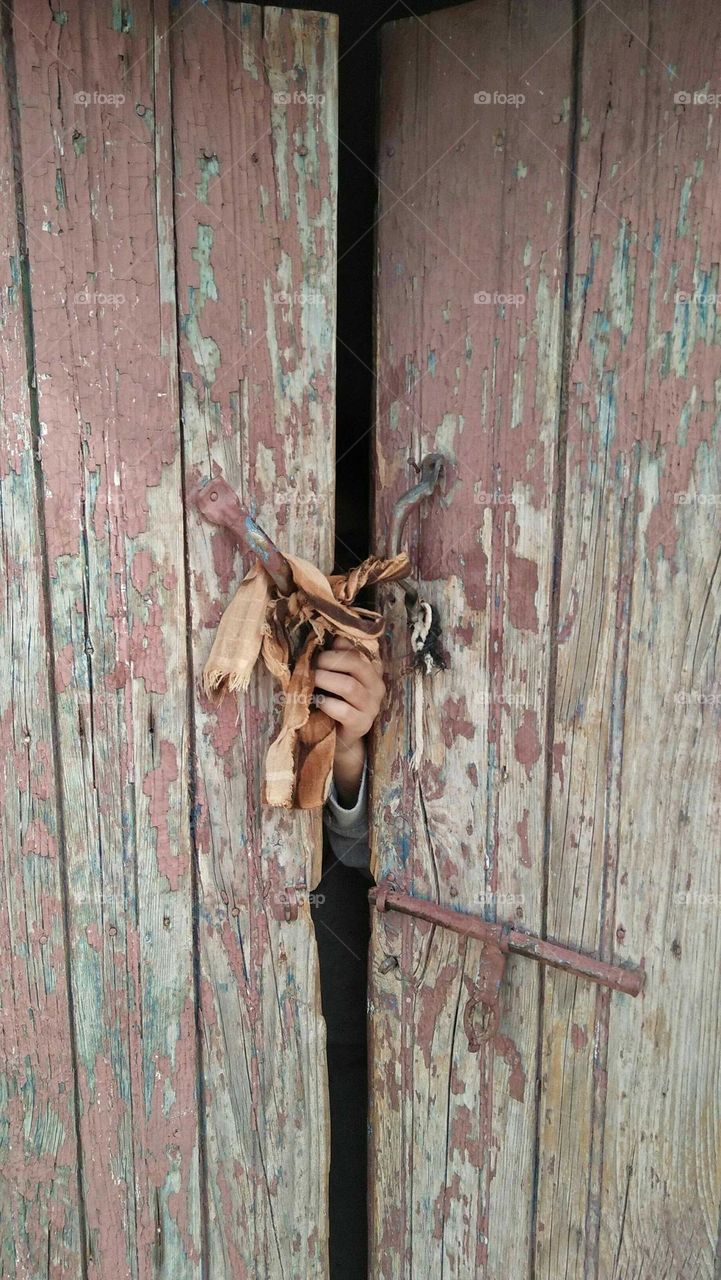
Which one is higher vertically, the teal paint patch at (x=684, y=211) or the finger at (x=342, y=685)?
the teal paint patch at (x=684, y=211)

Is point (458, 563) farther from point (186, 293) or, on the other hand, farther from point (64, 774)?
point (64, 774)

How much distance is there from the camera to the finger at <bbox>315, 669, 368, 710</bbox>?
1133 mm

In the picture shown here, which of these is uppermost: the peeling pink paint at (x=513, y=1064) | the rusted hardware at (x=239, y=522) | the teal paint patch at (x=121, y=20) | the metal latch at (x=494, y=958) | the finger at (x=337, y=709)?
the teal paint patch at (x=121, y=20)

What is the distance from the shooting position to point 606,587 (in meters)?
1.07

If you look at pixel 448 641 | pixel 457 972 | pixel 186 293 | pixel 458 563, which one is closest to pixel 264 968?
pixel 457 972

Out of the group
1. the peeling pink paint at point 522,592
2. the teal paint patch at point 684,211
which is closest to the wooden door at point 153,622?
the peeling pink paint at point 522,592

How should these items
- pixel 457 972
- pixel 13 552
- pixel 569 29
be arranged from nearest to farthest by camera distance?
pixel 569 29 < pixel 13 552 < pixel 457 972

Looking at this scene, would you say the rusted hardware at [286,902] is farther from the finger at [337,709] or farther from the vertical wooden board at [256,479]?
the finger at [337,709]

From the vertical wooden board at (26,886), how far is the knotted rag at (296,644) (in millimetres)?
252

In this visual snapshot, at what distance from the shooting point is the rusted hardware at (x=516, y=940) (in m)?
1.08

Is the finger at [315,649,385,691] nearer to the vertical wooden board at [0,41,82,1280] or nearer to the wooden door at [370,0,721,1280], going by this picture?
the wooden door at [370,0,721,1280]

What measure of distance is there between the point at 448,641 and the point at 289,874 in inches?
16.3

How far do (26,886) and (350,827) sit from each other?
0.46 metres


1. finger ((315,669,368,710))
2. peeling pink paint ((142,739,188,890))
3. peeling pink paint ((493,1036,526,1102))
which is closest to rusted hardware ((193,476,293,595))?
finger ((315,669,368,710))
